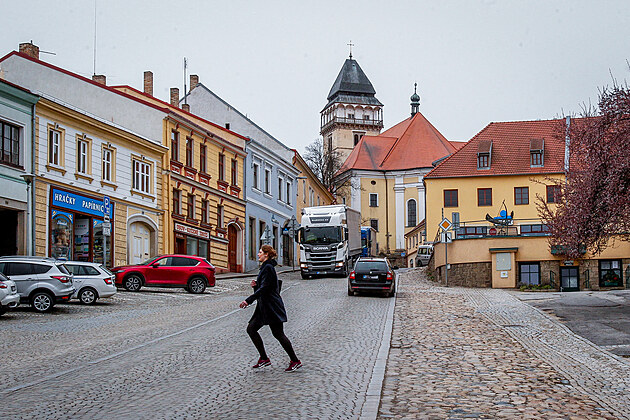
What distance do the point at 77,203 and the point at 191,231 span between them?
395 inches

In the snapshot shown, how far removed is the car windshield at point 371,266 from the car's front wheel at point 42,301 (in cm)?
1046

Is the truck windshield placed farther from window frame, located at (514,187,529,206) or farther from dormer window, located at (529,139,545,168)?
dormer window, located at (529,139,545,168)

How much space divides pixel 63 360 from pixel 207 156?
108 ft

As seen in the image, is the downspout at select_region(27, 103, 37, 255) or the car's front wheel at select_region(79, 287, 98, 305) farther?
the downspout at select_region(27, 103, 37, 255)

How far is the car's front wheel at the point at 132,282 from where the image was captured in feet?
105

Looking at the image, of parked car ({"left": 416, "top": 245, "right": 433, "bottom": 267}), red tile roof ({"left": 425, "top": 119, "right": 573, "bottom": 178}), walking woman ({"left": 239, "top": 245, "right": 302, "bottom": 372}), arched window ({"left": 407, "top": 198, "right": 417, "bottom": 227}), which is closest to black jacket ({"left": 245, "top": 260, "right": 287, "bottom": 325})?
walking woman ({"left": 239, "top": 245, "right": 302, "bottom": 372})

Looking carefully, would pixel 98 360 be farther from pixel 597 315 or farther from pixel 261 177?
pixel 261 177

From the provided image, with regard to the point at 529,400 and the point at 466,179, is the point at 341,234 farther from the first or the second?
the point at 529,400

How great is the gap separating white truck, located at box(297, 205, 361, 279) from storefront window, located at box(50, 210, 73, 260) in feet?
39.1

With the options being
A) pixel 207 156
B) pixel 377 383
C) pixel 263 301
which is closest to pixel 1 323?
pixel 263 301

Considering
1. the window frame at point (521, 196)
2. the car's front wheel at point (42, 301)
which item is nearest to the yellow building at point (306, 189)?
the window frame at point (521, 196)

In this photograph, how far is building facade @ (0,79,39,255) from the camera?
30062mm

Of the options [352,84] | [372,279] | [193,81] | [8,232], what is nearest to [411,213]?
[352,84]

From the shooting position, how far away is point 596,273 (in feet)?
136
